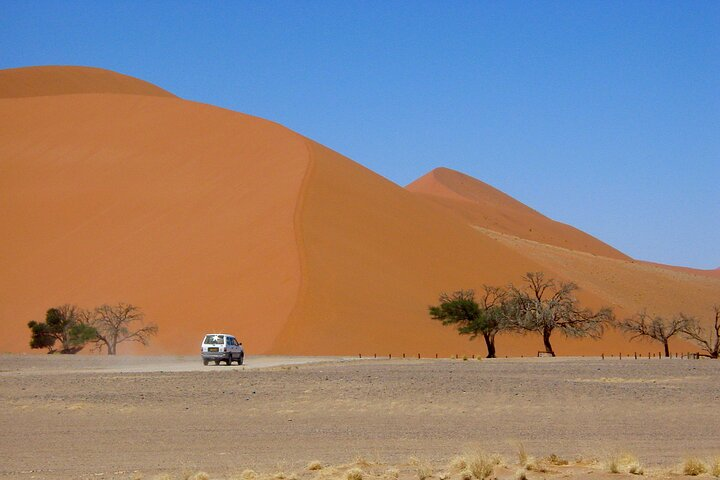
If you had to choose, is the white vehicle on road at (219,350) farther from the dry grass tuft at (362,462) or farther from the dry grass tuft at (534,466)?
the dry grass tuft at (534,466)

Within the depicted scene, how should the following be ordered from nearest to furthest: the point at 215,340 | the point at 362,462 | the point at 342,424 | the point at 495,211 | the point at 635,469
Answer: the point at 635,469 < the point at 362,462 < the point at 342,424 < the point at 215,340 < the point at 495,211

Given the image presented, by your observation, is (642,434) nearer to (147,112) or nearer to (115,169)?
(115,169)

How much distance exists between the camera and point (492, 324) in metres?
54.5

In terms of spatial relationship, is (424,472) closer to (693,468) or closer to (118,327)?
(693,468)

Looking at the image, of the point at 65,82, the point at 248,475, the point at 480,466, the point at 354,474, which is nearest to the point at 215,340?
the point at 248,475

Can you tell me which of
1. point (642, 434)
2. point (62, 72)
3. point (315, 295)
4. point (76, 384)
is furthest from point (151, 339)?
point (62, 72)

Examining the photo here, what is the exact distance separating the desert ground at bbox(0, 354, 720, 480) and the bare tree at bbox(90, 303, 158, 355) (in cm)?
2529

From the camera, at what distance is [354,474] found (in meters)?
11.1

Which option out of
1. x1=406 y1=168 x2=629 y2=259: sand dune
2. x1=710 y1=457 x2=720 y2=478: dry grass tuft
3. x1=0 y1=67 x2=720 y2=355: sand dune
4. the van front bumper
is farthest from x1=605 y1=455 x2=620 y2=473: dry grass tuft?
x1=406 y1=168 x2=629 y2=259: sand dune

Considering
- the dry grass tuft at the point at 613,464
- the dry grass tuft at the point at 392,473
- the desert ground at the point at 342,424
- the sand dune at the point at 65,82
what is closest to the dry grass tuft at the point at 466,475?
the desert ground at the point at 342,424

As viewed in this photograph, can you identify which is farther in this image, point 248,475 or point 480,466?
point 248,475

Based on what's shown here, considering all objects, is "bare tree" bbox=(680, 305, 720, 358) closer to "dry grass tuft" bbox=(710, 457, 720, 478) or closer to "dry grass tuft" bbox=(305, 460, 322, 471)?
"dry grass tuft" bbox=(710, 457, 720, 478)

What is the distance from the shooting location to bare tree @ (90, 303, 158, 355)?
53938mm

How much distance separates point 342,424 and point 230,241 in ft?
154
